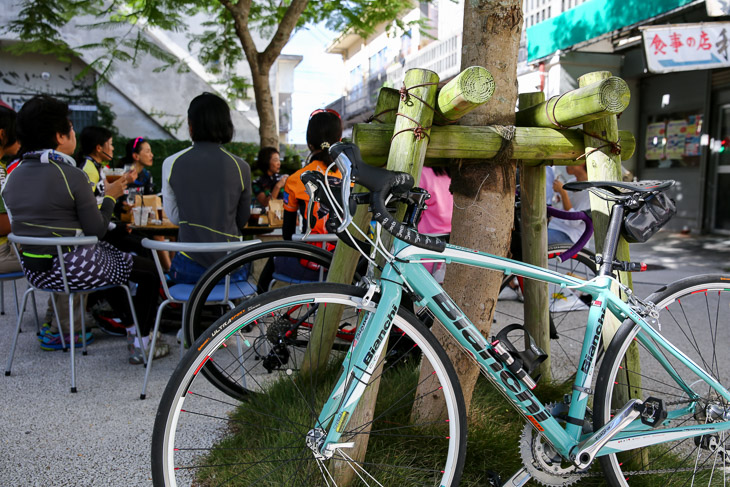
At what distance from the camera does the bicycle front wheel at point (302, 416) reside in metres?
1.61

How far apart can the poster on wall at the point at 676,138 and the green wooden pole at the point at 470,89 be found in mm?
10018

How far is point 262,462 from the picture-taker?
1.96 metres

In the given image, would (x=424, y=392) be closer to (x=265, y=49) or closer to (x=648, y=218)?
(x=648, y=218)

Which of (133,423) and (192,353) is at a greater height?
(192,353)

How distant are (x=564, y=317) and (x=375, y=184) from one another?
2.98 meters

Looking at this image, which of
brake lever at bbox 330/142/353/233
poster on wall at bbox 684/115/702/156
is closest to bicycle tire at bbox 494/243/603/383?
brake lever at bbox 330/142/353/233

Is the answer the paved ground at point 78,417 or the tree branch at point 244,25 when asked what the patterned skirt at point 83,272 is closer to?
the paved ground at point 78,417

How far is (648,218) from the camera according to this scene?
2029mm

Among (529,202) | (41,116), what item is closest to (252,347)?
(529,202)

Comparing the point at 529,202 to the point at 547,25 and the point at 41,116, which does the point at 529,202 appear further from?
the point at 547,25

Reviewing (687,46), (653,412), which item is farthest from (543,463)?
(687,46)

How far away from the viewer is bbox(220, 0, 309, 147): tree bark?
699 cm

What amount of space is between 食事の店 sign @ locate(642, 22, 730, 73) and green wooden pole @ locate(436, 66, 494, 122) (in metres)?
6.21

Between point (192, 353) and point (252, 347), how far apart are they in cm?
78
